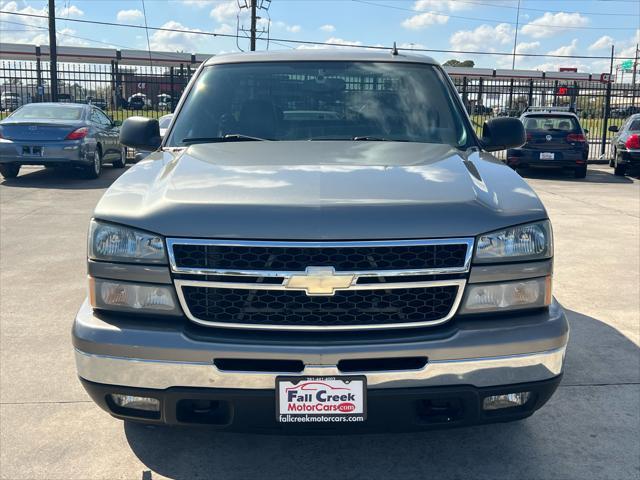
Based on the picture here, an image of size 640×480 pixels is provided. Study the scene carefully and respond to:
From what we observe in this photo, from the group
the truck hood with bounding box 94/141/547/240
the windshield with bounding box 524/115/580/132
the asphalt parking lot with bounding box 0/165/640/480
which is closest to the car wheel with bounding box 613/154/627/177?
the windshield with bounding box 524/115/580/132

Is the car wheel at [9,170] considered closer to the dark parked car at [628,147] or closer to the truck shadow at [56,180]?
the truck shadow at [56,180]

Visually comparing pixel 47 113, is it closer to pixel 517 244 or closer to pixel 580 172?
pixel 580 172

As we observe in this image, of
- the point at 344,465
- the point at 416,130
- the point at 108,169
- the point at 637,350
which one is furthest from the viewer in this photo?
the point at 108,169

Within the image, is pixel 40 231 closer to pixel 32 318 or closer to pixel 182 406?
pixel 32 318

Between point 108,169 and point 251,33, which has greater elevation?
point 251,33

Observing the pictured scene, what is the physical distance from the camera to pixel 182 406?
8.53ft

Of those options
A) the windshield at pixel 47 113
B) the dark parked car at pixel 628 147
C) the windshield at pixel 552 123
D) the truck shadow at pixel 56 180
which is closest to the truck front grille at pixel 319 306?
the truck shadow at pixel 56 180

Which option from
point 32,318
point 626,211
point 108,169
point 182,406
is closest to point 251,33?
point 108,169

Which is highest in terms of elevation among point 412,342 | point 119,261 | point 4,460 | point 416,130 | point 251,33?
point 251,33

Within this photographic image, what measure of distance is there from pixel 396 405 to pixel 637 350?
270 cm

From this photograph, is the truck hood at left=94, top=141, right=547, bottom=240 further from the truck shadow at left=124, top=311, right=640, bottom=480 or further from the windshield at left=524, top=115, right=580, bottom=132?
the windshield at left=524, top=115, right=580, bottom=132

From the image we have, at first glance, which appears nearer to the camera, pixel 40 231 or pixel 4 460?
pixel 4 460

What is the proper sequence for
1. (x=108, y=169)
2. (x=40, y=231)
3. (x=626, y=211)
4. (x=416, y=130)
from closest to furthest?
(x=416, y=130), (x=40, y=231), (x=626, y=211), (x=108, y=169)

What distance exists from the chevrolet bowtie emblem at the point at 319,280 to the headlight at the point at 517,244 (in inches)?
20.4
